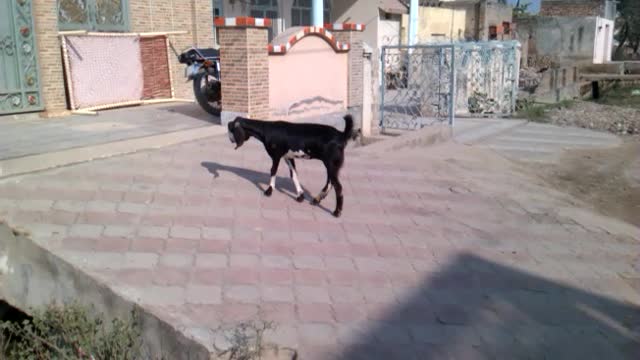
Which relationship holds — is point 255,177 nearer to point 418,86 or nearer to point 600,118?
point 418,86

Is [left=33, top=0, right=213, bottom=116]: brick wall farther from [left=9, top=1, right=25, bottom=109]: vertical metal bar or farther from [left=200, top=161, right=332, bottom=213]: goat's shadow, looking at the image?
[left=200, top=161, right=332, bottom=213]: goat's shadow

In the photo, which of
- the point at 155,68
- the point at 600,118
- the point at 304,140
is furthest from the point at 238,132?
the point at 600,118

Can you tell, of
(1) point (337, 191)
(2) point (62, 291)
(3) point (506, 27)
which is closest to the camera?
(2) point (62, 291)

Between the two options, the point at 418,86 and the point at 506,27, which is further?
the point at 506,27

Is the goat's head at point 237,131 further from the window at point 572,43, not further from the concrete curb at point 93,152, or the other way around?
the window at point 572,43

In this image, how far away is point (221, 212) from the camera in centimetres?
583

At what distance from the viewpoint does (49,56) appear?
33.2 feet

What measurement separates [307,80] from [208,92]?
1.57 meters

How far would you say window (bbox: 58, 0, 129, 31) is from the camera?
10.4 metres

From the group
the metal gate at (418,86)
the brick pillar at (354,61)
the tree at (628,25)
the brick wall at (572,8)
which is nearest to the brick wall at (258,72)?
the brick pillar at (354,61)

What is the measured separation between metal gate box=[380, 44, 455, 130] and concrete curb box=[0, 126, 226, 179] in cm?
545

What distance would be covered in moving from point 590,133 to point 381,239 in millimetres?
9519

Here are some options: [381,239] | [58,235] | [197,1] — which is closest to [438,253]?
[381,239]

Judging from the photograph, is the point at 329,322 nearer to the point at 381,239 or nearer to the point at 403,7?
the point at 381,239
